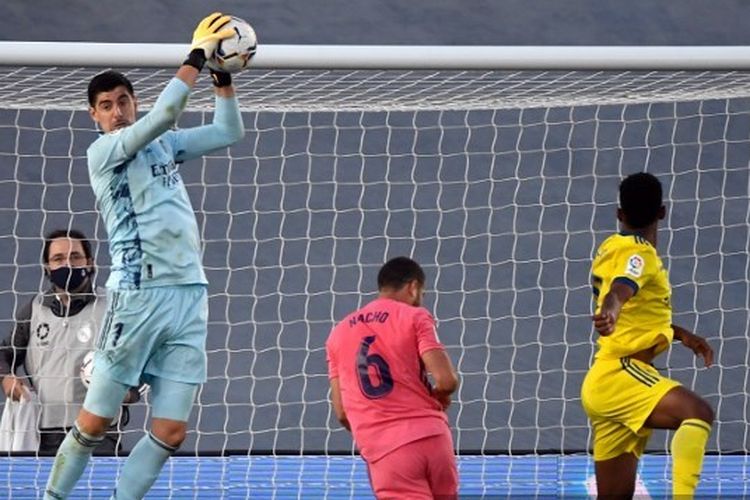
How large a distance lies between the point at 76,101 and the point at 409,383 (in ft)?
8.35

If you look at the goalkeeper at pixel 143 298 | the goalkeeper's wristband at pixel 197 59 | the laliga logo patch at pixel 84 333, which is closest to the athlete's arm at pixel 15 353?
the laliga logo patch at pixel 84 333

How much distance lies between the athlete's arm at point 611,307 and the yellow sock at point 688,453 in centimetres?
46

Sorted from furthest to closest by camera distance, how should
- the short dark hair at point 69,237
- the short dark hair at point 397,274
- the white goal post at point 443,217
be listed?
1. the white goal post at point 443,217
2. the short dark hair at point 69,237
3. the short dark hair at point 397,274

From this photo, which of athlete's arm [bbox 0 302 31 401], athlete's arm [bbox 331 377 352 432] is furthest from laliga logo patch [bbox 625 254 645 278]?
athlete's arm [bbox 0 302 31 401]

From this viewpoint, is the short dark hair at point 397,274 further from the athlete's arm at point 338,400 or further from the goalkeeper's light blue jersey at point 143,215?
the goalkeeper's light blue jersey at point 143,215

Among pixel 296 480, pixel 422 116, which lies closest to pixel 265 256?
pixel 422 116

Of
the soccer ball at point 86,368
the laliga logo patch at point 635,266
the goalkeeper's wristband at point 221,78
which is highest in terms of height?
the goalkeeper's wristband at point 221,78

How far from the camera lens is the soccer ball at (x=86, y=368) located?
7797 millimetres

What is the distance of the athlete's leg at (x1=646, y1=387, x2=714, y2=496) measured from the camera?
6.66 metres

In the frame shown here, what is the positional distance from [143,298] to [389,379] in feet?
2.85

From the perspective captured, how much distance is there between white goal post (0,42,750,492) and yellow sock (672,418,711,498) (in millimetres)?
1599

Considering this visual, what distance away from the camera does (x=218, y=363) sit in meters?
10.3

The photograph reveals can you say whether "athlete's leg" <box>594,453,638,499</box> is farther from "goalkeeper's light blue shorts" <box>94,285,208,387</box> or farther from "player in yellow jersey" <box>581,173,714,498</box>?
"goalkeeper's light blue shorts" <box>94,285,208,387</box>

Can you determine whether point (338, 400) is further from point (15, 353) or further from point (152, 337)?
point (15, 353)
